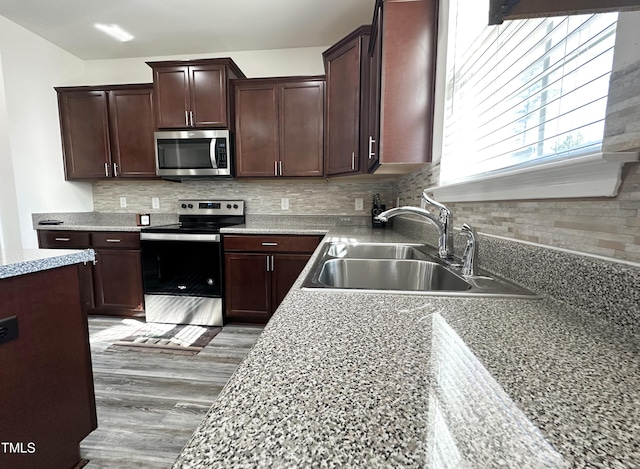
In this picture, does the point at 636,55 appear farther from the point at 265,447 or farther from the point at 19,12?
the point at 19,12

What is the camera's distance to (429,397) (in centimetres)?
30

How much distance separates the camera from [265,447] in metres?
0.24

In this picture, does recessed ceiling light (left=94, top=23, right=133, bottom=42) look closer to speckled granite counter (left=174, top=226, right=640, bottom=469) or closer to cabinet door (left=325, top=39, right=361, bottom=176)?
cabinet door (left=325, top=39, right=361, bottom=176)

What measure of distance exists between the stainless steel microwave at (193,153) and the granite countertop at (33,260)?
59.4 inches

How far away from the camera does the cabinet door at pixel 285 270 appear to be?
2.37m

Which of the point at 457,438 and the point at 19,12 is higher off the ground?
the point at 19,12

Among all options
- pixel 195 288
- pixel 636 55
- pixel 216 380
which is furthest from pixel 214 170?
pixel 636 55

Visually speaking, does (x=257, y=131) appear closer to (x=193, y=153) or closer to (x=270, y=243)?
(x=193, y=153)

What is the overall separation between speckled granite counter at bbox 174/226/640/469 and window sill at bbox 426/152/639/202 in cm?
26

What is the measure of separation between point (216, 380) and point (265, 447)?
176cm

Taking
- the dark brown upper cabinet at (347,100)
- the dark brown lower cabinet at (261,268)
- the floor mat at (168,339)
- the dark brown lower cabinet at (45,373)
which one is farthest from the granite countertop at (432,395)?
the floor mat at (168,339)

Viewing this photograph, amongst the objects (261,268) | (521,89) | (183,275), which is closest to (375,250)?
(521,89)

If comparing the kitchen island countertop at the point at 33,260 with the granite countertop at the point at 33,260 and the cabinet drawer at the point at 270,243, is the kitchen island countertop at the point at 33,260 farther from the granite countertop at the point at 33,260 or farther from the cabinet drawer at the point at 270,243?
the cabinet drawer at the point at 270,243

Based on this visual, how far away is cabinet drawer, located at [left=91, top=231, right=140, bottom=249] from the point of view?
2.50 m
